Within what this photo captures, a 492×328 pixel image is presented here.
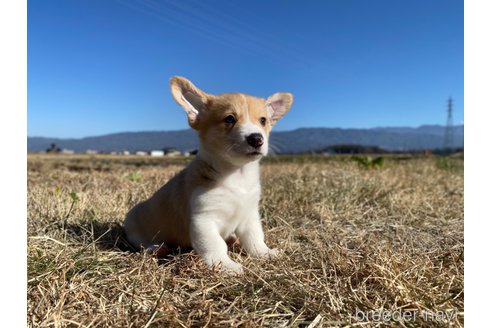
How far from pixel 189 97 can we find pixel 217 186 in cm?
75

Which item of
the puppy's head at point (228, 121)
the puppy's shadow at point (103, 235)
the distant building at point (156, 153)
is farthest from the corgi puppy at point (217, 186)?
the distant building at point (156, 153)

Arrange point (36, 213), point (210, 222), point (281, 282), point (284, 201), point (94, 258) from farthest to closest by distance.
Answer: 1. point (284, 201)
2. point (36, 213)
3. point (210, 222)
4. point (94, 258)
5. point (281, 282)

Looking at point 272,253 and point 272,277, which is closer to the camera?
point 272,277

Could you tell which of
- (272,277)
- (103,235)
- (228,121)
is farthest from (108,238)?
(272,277)

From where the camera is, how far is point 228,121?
3.24 meters

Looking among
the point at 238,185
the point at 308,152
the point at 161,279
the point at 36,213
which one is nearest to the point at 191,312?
the point at 161,279

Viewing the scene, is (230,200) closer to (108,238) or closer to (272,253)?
(272,253)

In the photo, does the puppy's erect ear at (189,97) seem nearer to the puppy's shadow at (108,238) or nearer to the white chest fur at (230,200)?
the white chest fur at (230,200)

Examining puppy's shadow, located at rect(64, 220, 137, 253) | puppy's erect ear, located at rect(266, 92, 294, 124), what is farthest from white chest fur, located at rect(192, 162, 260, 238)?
puppy's shadow, located at rect(64, 220, 137, 253)


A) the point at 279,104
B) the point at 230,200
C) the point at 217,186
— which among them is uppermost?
the point at 279,104

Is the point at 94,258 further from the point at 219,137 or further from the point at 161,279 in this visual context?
the point at 219,137

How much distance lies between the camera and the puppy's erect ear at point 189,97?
130 inches

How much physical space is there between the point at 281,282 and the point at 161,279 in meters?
0.73
